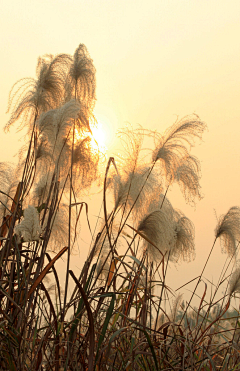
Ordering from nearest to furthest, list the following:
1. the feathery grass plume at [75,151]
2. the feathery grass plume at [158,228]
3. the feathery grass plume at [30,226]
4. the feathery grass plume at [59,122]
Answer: the feathery grass plume at [30,226]
the feathery grass plume at [59,122]
the feathery grass plume at [75,151]
the feathery grass plume at [158,228]

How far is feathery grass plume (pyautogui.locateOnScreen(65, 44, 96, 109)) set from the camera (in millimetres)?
2533

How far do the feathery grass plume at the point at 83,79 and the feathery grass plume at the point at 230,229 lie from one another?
1.97 metres

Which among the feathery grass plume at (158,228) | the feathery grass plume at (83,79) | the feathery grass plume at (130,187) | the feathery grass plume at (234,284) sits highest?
the feathery grass plume at (83,79)

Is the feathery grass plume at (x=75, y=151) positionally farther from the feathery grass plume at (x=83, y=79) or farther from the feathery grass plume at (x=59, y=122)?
the feathery grass plume at (x=83, y=79)

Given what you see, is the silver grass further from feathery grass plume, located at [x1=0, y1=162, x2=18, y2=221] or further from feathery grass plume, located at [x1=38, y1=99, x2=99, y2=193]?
feathery grass plume, located at [x1=0, y1=162, x2=18, y2=221]

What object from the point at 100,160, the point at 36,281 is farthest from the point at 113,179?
the point at 36,281

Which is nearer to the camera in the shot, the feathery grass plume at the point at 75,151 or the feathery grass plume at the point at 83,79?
the feathery grass plume at the point at 75,151

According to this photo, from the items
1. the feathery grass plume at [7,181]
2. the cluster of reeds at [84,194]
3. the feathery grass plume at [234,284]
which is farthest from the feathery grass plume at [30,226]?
the feathery grass plume at [234,284]

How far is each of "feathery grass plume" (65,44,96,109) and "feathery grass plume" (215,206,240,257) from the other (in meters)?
1.97

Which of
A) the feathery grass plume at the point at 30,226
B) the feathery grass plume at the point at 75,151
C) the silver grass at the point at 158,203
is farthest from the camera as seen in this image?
the silver grass at the point at 158,203

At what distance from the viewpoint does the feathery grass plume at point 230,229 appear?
3.47 metres

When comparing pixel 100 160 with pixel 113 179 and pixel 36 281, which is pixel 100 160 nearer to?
pixel 113 179

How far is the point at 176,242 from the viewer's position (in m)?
3.21

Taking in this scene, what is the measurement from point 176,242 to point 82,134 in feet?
4.84
